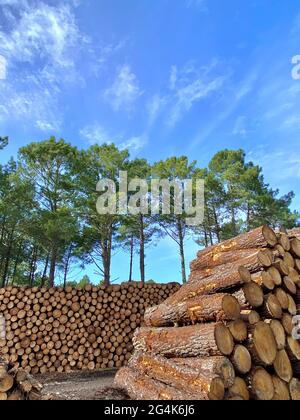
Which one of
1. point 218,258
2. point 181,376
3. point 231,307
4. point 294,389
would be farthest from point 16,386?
point 218,258

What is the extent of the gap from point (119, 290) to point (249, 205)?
27.7 ft

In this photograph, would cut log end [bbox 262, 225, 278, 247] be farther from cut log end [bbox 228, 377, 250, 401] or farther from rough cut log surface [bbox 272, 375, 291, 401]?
cut log end [bbox 228, 377, 250, 401]

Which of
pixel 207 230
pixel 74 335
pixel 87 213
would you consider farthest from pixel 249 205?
pixel 74 335

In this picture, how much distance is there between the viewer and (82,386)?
658cm

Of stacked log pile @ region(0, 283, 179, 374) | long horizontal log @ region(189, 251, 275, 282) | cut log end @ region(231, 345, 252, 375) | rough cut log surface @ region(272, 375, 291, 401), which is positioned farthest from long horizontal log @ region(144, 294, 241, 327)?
stacked log pile @ region(0, 283, 179, 374)

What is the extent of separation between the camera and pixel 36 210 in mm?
14531

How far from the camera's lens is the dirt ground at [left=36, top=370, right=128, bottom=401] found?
4582 millimetres

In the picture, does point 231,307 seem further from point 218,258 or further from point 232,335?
point 218,258

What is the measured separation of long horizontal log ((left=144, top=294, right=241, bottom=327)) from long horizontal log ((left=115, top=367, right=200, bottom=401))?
0.81 m

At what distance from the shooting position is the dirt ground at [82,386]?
15.0 ft

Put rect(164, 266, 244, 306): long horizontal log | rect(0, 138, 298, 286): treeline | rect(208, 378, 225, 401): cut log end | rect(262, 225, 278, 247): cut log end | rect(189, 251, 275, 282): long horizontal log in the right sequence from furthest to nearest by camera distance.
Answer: rect(0, 138, 298, 286): treeline < rect(262, 225, 278, 247): cut log end < rect(189, 251, 275, 282): long horizontal log < rect(164, 266, 244, 306): long horizontal log < rect(208, 378, 225, 401): cut log end

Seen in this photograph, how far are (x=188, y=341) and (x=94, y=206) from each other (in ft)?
34.6

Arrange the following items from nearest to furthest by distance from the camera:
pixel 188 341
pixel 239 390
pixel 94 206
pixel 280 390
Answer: pixel 239 390, pixel 280 390, pixel 188 341, pixel 94 206

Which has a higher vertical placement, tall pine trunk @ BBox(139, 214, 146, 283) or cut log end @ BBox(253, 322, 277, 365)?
tall pine trunk @ BBox(139, 214, 146, 283)
